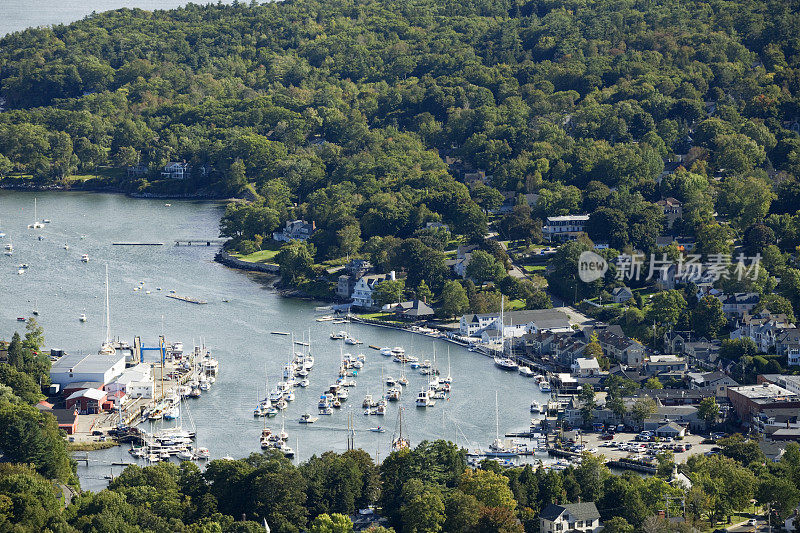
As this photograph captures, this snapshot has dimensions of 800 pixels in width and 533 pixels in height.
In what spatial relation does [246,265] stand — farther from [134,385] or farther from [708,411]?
[708,411]

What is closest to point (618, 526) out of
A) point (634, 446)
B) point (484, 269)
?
point (634, 446)

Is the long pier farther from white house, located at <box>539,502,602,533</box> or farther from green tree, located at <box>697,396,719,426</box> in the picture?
white house, located at <box>539,502,602,533</box>

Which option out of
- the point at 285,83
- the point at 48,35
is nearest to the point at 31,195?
the point at 285,83

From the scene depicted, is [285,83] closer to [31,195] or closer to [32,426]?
[31,195]

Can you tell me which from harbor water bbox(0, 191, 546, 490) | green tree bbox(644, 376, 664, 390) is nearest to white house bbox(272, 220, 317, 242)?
harbor water bbox(0, 191, 546, 490)

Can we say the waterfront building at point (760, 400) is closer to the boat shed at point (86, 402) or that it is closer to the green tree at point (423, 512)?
the green tree at point (423, 512)
